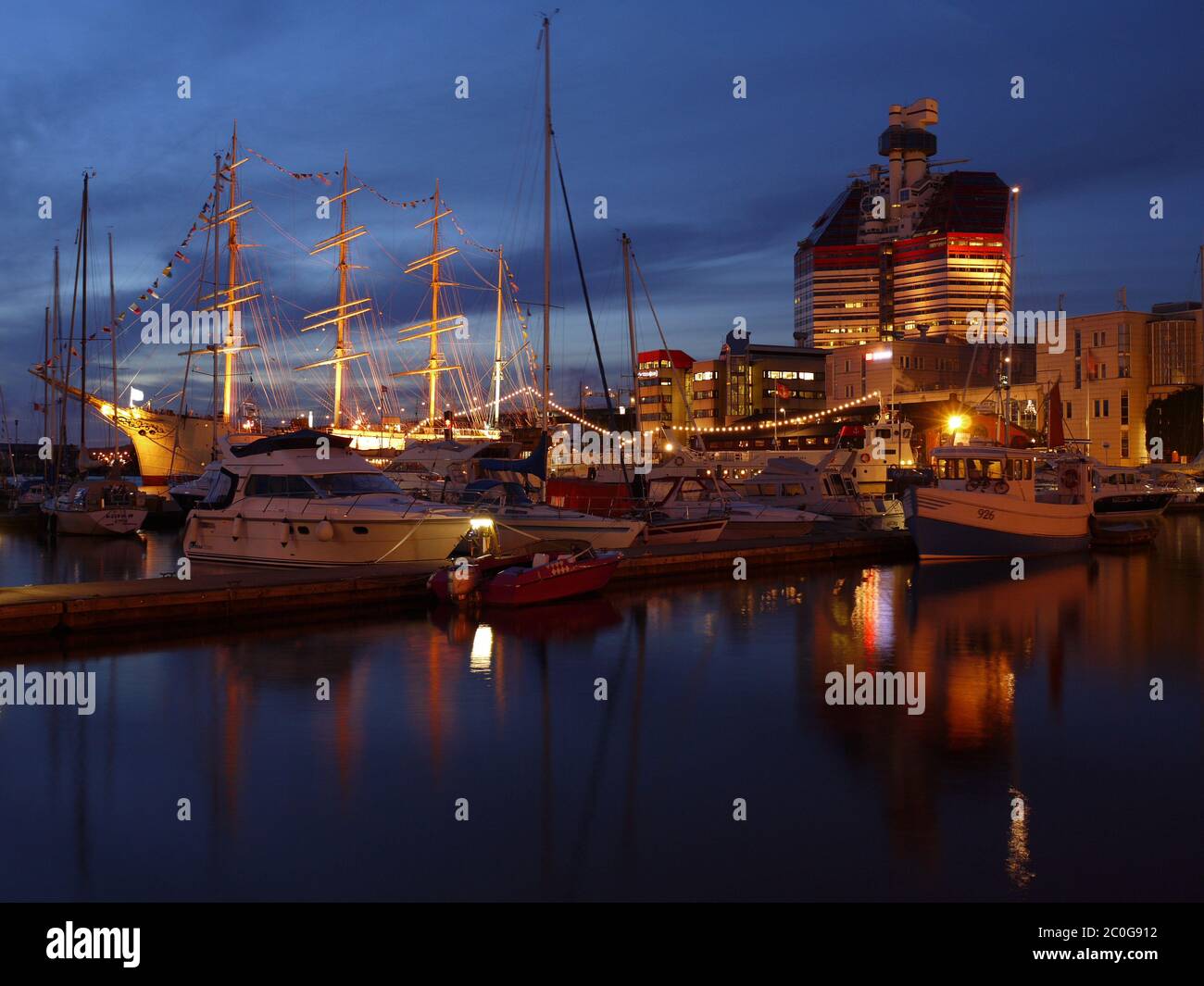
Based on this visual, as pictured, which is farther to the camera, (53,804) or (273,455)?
(273,455)

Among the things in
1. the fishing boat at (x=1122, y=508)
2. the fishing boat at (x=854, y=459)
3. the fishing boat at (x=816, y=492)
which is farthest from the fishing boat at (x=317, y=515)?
the fishing boat at (x=1122, y=508)

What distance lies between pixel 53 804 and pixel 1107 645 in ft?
57.1

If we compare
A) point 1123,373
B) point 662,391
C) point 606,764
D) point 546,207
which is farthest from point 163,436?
point 662,391

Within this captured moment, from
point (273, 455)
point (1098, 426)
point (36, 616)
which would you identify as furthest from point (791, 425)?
point (36, 616)

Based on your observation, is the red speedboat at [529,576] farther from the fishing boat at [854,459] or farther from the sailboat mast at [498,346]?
the sailboat mast at [498,346]

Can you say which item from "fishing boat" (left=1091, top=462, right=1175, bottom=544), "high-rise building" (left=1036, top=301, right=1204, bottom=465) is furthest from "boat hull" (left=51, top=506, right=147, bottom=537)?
"high-rise building" (left=1036, top=301, right=1204, bottom=465)

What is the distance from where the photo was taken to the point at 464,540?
25.0 m

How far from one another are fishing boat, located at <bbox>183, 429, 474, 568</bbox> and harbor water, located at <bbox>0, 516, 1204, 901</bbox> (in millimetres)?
3780

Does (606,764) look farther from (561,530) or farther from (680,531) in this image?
(680,531)

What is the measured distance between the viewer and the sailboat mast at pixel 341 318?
71.7 meters

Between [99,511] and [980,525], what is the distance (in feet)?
112

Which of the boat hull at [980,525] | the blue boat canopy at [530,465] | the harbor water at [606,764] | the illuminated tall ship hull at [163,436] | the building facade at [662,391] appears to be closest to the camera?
the harbor water at [606,764]

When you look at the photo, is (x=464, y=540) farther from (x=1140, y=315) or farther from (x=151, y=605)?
(x=1140, y=315)

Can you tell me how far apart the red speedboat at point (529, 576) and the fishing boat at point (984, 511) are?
13183 mm
